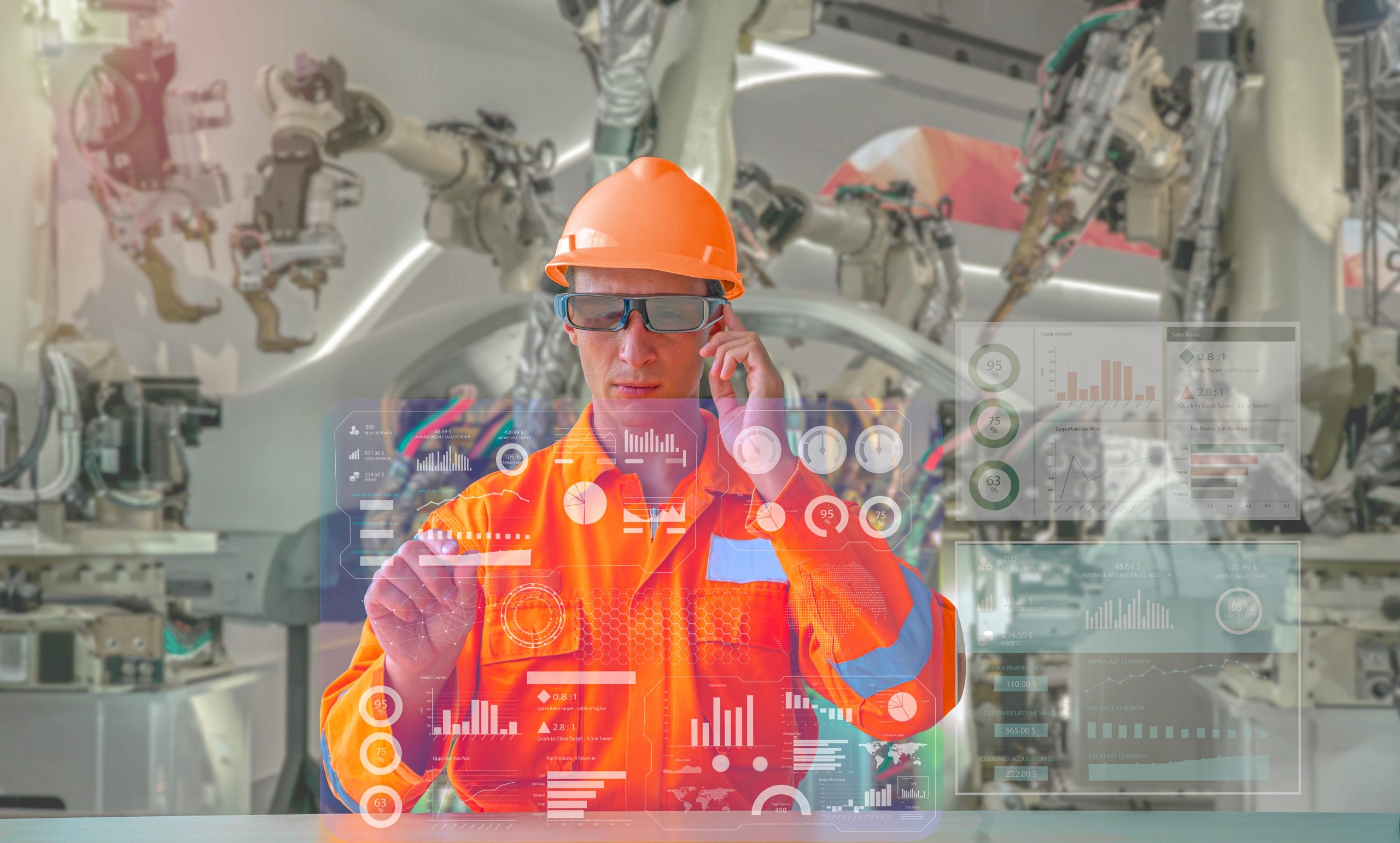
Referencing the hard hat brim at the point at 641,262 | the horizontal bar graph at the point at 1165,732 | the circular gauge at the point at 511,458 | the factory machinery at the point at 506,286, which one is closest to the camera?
the hard hat brim at the point at 641,262

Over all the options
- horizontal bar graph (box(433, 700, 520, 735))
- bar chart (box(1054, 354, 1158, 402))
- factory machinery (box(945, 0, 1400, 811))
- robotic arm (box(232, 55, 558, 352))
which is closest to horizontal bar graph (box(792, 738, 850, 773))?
factory machinery (box(945, 0, 1400, 811))

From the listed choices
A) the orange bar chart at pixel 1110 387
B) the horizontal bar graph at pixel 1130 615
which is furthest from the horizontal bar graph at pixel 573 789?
the orange bar chart at pixel 1110 387

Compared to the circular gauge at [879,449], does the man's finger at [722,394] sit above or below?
above

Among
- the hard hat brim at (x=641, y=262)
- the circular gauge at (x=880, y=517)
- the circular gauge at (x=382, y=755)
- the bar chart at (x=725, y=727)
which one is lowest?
the circular gauge at (x=382, y=755)

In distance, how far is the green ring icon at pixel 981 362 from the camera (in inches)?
74.9

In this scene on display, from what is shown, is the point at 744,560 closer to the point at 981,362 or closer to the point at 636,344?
the point at 636,344

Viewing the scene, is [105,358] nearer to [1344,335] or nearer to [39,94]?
[39,94]

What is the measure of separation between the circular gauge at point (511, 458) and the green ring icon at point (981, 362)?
36.2 inches

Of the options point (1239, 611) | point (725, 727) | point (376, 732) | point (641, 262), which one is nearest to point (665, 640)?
point (725, 727)

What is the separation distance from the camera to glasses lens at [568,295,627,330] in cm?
163

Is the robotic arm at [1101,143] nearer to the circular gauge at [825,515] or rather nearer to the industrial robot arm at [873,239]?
the industrial robot arm at [873,239]

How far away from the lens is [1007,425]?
1881 mm

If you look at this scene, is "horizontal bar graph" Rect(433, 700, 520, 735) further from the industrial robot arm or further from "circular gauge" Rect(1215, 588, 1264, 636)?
"circular gauge" Rect(1215, 588, 1264, 636)

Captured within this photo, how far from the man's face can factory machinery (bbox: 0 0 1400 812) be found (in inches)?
12.3
